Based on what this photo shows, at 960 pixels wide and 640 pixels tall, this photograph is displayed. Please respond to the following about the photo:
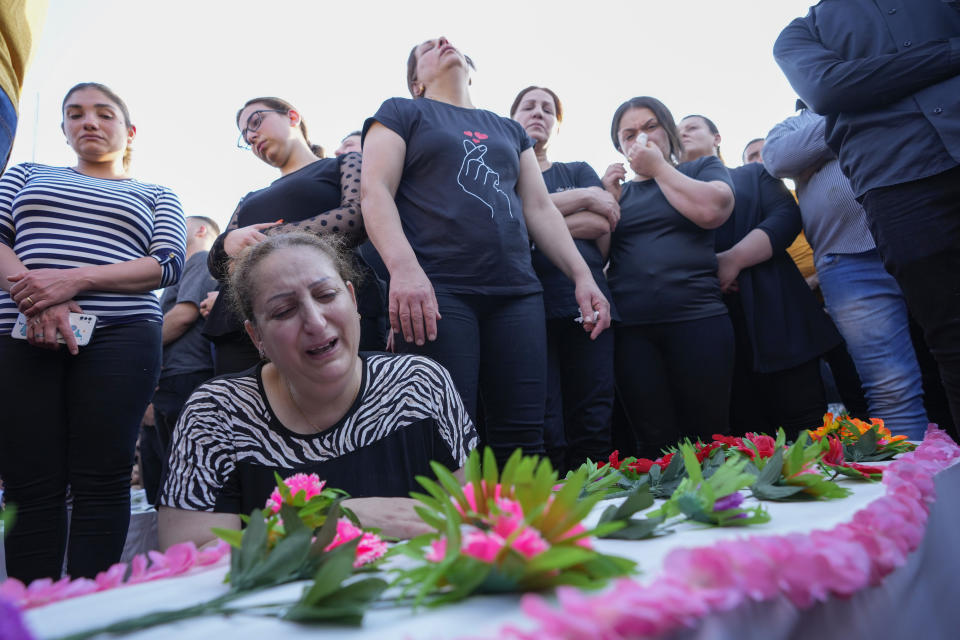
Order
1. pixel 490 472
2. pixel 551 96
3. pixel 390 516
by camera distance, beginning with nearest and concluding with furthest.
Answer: pixel 490 472, pixel 390 516, pixel 551 96

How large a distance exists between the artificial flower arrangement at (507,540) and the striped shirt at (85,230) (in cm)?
166

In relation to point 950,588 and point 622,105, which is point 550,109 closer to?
point 622,105

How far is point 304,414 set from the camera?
147cm

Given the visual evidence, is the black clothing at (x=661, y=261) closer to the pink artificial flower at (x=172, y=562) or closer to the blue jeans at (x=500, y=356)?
the blue jeans at (x=500, y=356)

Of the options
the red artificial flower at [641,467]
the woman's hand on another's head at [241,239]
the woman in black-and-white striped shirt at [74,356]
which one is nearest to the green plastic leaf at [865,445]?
the red artificial flower at [641,467]

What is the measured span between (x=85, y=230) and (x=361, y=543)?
1752 mm

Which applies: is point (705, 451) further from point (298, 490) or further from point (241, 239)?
point (241, 239)

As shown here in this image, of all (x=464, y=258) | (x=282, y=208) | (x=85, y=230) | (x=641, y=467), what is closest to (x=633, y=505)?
(x=641, y=467)

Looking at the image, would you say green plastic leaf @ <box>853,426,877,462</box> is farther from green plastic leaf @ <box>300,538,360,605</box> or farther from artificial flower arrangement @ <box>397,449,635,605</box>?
green plastic leaf @ <box>300,538,360,605</box>

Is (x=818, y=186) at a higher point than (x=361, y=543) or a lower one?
higher

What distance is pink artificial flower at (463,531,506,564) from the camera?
0.54 meters

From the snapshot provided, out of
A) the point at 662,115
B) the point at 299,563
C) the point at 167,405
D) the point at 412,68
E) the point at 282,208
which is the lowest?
the point at 167,405

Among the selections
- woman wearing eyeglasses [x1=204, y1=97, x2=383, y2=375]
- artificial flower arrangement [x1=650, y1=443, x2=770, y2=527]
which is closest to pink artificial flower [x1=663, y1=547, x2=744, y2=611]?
artificial flower arrangement [x1=650, y1=443, x2=770, y2=527]

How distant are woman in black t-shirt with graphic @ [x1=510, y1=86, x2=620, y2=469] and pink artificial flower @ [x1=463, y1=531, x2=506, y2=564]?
6.10 ft
